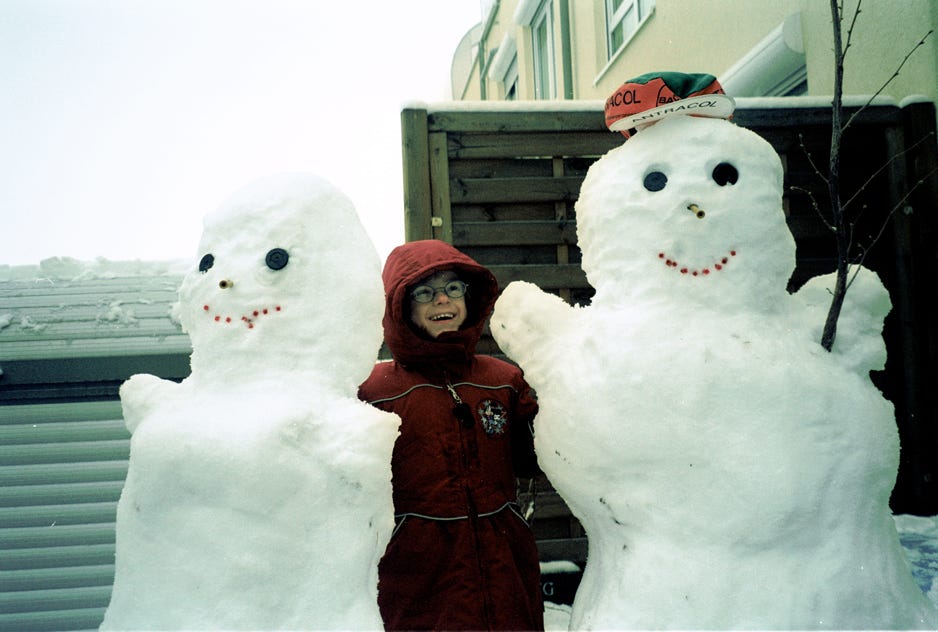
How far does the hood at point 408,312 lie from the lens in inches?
76.8

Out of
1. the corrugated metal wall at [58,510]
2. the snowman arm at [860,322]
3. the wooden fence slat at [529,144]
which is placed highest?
the wooden fence slat at [529,144]

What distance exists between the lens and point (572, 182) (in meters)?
3.12

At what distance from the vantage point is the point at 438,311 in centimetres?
198

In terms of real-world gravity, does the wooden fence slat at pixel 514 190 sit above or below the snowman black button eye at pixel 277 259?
above

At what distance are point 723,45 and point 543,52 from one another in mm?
3761

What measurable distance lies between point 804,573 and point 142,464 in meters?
1.47

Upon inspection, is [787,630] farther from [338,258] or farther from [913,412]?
[913,412]

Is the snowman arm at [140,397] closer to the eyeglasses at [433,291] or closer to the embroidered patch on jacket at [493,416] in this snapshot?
the eyeglasses at [433,291]

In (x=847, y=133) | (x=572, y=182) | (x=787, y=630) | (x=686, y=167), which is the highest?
(x=847, y=133)

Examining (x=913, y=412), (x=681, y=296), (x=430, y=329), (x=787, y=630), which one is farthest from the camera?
(x=913, y=412)

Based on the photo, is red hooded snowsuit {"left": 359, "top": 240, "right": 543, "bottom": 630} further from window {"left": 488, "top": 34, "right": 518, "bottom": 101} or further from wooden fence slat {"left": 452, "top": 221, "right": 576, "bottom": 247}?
window {"left": 488, "top": 34, "right": 518, "bottom": 101}

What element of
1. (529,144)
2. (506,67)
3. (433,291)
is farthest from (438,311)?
(506,67)

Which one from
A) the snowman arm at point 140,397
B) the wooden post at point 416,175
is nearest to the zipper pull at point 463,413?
the snowman arm at point 140,397

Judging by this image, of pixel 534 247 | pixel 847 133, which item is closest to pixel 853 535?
pixel 534 247
